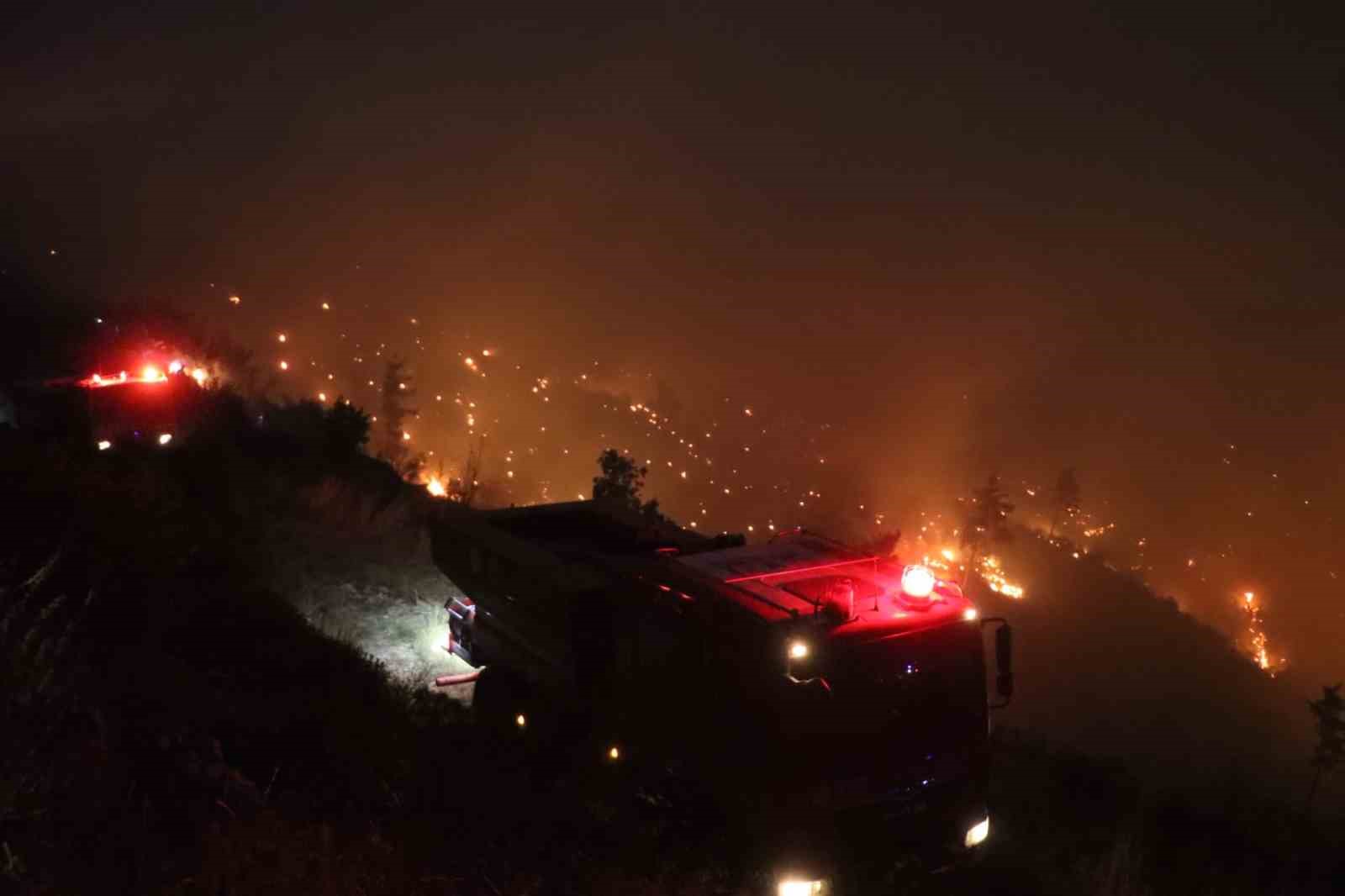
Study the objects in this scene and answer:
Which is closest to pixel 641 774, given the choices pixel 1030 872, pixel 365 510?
pixel 1030 872

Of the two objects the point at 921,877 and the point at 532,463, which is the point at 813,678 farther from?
the point at 532,463

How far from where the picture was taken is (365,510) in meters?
16.3

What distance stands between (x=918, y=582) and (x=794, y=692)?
61.8 inches

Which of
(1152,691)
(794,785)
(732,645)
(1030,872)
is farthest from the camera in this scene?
(1152,691)

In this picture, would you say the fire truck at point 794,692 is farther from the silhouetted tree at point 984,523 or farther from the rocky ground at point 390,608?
the silhouetted tree at point 984,523

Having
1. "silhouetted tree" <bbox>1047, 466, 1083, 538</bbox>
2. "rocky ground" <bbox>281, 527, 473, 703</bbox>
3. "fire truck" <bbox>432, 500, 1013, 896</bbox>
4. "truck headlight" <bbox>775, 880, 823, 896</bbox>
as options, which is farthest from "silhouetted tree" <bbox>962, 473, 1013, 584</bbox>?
"truck headlight" <bbox>775, 880, 823, 896</bbox>

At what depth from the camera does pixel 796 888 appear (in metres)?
6.28

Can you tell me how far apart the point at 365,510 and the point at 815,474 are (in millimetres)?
119922

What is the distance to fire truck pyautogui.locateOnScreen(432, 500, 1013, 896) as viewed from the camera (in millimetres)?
6316

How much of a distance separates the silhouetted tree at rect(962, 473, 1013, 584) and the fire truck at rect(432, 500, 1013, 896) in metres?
102

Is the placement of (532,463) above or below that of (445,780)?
above

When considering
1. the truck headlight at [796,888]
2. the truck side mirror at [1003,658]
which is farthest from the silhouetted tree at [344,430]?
the truck side mirror at [1003,658]

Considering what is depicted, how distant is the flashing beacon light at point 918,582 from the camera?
724 cm

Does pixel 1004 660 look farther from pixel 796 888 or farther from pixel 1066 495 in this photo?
pixel 1066 495
